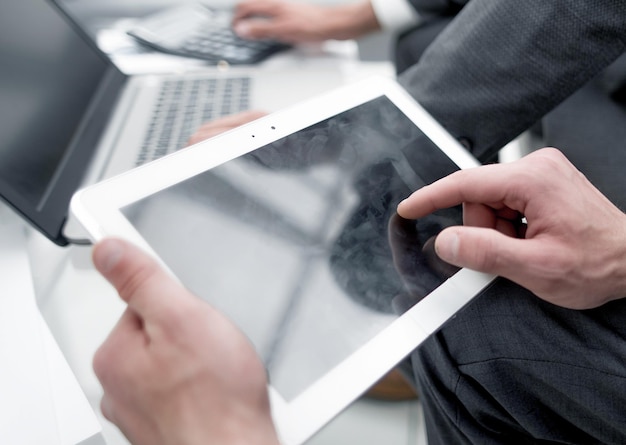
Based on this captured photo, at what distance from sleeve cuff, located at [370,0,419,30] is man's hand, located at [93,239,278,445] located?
577 mm

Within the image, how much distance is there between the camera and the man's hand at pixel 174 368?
0.25 metres

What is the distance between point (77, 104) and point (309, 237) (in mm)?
355

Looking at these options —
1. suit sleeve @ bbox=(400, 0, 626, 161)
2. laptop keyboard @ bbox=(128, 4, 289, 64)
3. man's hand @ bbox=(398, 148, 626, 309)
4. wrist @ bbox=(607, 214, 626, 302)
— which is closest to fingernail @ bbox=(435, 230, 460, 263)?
man's hand @ bbox=(398, 148, 626, 309)

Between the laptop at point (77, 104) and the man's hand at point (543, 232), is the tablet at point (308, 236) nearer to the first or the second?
the man's hand at point (543, 232)

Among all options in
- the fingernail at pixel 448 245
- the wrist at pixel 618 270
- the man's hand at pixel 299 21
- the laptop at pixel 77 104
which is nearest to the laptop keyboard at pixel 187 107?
the laptop at pixel 77 104

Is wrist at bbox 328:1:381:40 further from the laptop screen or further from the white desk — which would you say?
the white desk

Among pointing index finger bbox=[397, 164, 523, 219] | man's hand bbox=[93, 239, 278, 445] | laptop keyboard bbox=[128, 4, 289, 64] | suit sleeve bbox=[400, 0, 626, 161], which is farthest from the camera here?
laptop keyboard bbox=[128, 4, 289, 64]

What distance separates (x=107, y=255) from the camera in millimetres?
259

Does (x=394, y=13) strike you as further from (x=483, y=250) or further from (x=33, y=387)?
(x=33, y=387)

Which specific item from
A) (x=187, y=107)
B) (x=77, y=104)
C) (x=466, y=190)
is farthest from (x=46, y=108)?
(x=466, y=190)

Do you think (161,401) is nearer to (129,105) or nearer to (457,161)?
(457,161)

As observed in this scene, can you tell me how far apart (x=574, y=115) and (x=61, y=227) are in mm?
592

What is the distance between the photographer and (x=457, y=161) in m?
0.43

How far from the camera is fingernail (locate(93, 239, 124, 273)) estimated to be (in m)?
0.26
